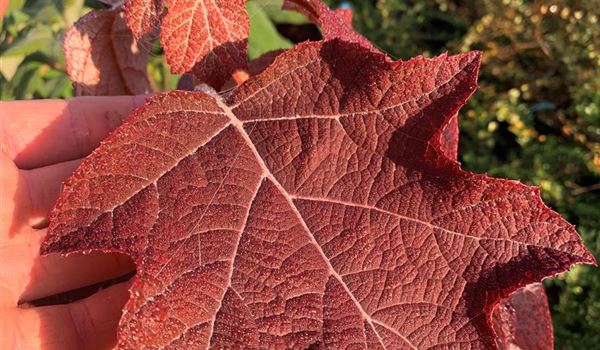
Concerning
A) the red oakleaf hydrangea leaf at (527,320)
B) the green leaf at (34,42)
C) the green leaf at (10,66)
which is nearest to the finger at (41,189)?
the red oakleaf hydrangea leaf at (527,320)

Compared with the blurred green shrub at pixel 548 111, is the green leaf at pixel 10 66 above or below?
above

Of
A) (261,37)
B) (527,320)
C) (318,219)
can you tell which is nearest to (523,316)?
(527,320)

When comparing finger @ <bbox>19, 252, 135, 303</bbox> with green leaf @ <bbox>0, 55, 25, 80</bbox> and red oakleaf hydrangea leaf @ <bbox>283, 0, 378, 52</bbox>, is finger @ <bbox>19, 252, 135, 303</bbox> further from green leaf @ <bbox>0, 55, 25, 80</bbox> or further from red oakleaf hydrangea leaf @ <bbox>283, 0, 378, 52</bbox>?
green leaf @ <bbox>0, 55, 25, 80</bbox>

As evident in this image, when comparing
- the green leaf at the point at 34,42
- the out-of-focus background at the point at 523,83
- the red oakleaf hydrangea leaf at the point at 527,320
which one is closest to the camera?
the red oakleaf hydrangea leaf at the point at 527,320

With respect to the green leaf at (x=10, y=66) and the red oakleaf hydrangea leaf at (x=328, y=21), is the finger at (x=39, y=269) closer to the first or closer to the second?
the red oakleaf hydrangea leaf at (x=328, y=21)

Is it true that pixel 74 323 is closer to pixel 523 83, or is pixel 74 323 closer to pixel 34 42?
pixel 34 42

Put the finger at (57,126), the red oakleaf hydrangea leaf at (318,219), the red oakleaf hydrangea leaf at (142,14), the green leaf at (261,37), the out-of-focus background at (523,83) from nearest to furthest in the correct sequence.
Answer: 1. the red oakleaf hydrangea leaf at (318,219)
2. the red oakleaf hydrangea leaf at (142,14)
3. the finger at (57,126)
4. the out-of-focus background at (523,83)
5. the green leaf at (261,37)

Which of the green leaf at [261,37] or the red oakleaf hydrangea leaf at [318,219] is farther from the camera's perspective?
the green leaf at [261,37]

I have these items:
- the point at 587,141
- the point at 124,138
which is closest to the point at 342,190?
the point at 124,138
